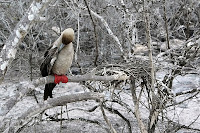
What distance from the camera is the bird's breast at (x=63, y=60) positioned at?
12.1 ft

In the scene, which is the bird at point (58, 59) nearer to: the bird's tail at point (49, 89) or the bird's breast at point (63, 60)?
the bird's breast at point (63, 60)

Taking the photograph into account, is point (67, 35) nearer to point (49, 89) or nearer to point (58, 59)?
point (58, 59)

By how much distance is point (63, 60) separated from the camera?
376 centimetres

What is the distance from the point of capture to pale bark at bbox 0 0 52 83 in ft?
8.48

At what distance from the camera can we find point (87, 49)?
10211 mm

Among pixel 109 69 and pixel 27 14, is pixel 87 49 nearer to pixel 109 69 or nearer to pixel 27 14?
pixel 109 69

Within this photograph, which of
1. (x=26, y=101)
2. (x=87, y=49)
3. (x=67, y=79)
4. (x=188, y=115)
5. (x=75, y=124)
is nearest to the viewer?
(x=67, y=79)

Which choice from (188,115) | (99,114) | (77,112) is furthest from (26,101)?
(188,115)

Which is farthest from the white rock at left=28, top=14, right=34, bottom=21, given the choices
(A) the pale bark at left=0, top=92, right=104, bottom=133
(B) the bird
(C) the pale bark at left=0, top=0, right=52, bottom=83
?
(B) the bird

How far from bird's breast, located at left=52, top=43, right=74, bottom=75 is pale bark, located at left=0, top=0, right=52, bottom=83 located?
0.98 meters

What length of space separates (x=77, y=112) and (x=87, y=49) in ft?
10.6

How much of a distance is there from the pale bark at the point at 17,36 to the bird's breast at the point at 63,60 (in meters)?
0.98

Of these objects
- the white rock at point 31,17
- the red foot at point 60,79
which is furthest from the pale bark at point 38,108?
the white rock at point 31,17

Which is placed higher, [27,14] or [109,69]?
[27,14]
